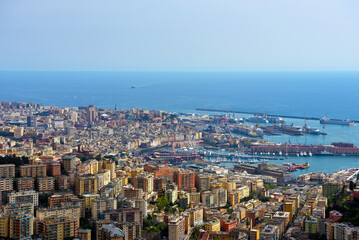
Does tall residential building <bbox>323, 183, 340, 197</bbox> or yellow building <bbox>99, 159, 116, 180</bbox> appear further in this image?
yellow building <bbox>99, 159, 116, 180</bbox>

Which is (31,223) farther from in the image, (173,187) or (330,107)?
(330,107)

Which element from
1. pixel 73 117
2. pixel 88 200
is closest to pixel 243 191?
pixel 88 200

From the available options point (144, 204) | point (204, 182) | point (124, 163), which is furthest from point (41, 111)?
point (144, 204)

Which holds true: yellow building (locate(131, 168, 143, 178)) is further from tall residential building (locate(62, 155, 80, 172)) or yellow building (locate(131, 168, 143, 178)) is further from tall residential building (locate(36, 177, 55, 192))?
tall residential building (locate(36, 177, 55, 192))

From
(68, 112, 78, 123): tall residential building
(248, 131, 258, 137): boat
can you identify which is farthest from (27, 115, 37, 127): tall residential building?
(248, 131, 258, 137): boat

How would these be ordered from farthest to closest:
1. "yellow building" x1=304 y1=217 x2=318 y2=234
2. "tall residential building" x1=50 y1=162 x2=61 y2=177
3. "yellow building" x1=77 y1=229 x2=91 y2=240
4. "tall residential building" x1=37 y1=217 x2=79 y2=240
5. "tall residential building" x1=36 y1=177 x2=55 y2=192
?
"tall residential building" x1=50 y1=162 x2=61 y2=177
"tall residential building" x1=36 y1=177 x2=55 y2=192
"yellow building" x1=304 y1=217 x2=318 y2=234
"yellow building" x1=77 y1=229 x2=91 y2=240
"tall residential building" x1=37 y1=217 x2=79 y2=240
